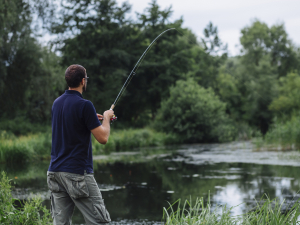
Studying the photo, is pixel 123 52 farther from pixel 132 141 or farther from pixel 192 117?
pixel 132 141

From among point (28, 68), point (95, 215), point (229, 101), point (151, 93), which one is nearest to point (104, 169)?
point (95, 215)

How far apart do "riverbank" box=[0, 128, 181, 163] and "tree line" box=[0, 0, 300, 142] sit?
2.69 meters

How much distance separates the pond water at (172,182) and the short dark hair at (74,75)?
3.87 m

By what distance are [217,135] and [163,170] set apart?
17458mm

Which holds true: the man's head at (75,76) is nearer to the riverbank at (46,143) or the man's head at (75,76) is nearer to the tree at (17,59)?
the riverbank at (46,143)

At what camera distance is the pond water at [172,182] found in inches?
317

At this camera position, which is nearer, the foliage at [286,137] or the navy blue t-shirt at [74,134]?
the navy blue t-shirt at [74,134]

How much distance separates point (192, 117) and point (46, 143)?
603 inches

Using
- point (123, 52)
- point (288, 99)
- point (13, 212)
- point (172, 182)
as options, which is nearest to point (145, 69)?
point (123, 52)

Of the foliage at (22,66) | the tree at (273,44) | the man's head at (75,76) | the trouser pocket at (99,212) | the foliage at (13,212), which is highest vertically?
the tree at (273,44)

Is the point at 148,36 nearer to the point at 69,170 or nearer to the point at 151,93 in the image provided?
the point at 151,93

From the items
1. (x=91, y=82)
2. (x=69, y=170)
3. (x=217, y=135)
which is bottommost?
(x=217, y=135)

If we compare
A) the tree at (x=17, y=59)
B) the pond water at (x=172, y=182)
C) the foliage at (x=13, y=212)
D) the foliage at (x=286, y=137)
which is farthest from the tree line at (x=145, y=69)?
the foliage at (x=13, y=212)

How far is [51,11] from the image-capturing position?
31250 mm
